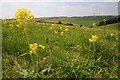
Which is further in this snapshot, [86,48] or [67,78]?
[86,48]

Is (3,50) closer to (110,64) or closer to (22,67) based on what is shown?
(22,67)

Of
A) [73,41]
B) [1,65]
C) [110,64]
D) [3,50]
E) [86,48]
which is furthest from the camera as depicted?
[73,41]

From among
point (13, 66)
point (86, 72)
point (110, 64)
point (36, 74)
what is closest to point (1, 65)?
point (13, 66)

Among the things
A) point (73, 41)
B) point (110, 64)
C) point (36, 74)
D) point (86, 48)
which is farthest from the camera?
point (73, 41)

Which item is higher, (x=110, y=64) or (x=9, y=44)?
(x=9, y=44)

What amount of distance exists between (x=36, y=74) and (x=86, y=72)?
907 millimetres

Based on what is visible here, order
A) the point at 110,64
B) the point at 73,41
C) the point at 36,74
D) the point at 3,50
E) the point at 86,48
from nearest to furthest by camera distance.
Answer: the point at 36,74, the point at 110,64, the point at 3,50, the point at 86,48, the point at 73,41

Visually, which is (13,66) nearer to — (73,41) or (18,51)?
(18,51)

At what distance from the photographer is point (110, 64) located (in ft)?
19.0

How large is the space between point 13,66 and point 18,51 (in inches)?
40.3

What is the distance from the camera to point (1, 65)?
17.0 feet

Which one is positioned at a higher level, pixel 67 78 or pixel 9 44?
pixel 9 44

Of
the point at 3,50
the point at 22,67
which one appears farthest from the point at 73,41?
the point at 22,67

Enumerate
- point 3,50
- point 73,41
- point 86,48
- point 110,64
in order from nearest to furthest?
point 110,64, point 3,50, point 86,48, point 73,41
